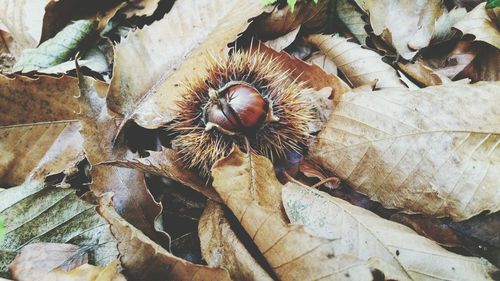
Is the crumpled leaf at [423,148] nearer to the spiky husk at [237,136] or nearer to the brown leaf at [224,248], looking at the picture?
the spiky husk at [237,136]

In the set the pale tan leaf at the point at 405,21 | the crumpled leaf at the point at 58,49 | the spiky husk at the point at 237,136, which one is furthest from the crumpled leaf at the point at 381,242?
the crumpled leaf at the point at 58,49

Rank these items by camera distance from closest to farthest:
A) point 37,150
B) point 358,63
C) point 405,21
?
point 37,150 → point 358,63 → point 405,21

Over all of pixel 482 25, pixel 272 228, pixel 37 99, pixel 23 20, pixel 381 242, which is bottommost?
pixel 381 242

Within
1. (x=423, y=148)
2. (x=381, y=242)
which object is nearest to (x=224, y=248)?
(x=381, y=242)

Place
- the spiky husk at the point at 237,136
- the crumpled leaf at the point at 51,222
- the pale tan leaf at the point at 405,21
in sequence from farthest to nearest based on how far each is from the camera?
the pale tan leaf at the point at 405,21, the spiky husk at the point at 237,136, the crumpled leaf at the point at 51,222

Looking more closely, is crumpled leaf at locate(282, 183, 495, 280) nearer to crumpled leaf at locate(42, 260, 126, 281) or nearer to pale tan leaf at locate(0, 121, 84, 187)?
crumpled leaf at locate(42, 260, 126, 281)

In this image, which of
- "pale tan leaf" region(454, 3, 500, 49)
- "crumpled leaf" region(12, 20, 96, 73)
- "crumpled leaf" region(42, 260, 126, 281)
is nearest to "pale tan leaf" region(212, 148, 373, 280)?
"crumpled leaf" region(42, 260, 126, 281)

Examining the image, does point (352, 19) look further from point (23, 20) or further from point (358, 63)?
point (23, 20)
